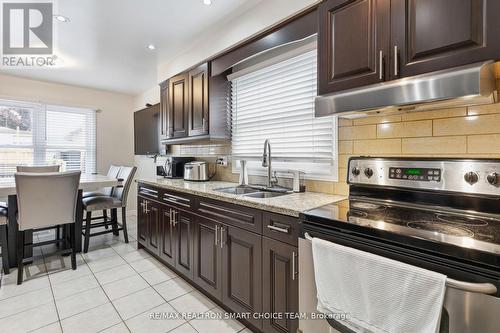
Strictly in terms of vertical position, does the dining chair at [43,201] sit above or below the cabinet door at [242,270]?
above

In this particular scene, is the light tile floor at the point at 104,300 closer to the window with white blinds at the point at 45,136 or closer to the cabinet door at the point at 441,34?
the cabinet door at the point at 441,34

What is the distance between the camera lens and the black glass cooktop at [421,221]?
87 cm

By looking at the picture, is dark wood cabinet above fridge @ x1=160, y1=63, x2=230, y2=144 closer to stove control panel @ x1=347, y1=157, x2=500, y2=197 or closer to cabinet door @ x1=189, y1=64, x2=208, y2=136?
cabinet door @ x1=189, y1=64, x2=208, y2=136

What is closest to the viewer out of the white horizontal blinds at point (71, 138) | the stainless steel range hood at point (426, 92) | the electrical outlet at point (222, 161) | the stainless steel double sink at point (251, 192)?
the stainless steel range hood at point (426, 92)

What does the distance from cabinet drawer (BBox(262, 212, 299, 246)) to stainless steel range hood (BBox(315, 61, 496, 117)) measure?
0.66 metres

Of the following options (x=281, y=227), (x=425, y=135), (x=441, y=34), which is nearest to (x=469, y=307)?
(x=281, y=227)

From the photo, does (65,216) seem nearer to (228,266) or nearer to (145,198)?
(145,198)

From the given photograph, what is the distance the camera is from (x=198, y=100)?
9.07ft

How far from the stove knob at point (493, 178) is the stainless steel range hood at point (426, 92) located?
13.7 inches

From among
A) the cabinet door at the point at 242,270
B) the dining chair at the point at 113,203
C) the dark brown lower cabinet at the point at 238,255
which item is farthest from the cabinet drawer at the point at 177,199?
the dining chair at the point at 113,203

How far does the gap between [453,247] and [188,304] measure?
73.7 inches

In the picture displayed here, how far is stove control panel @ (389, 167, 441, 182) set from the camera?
1302 mm

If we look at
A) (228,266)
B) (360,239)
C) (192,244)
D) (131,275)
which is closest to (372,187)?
(360,239)

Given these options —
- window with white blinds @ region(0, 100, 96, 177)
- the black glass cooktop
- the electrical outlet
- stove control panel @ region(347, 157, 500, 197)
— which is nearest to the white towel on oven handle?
the black glass cooktop
